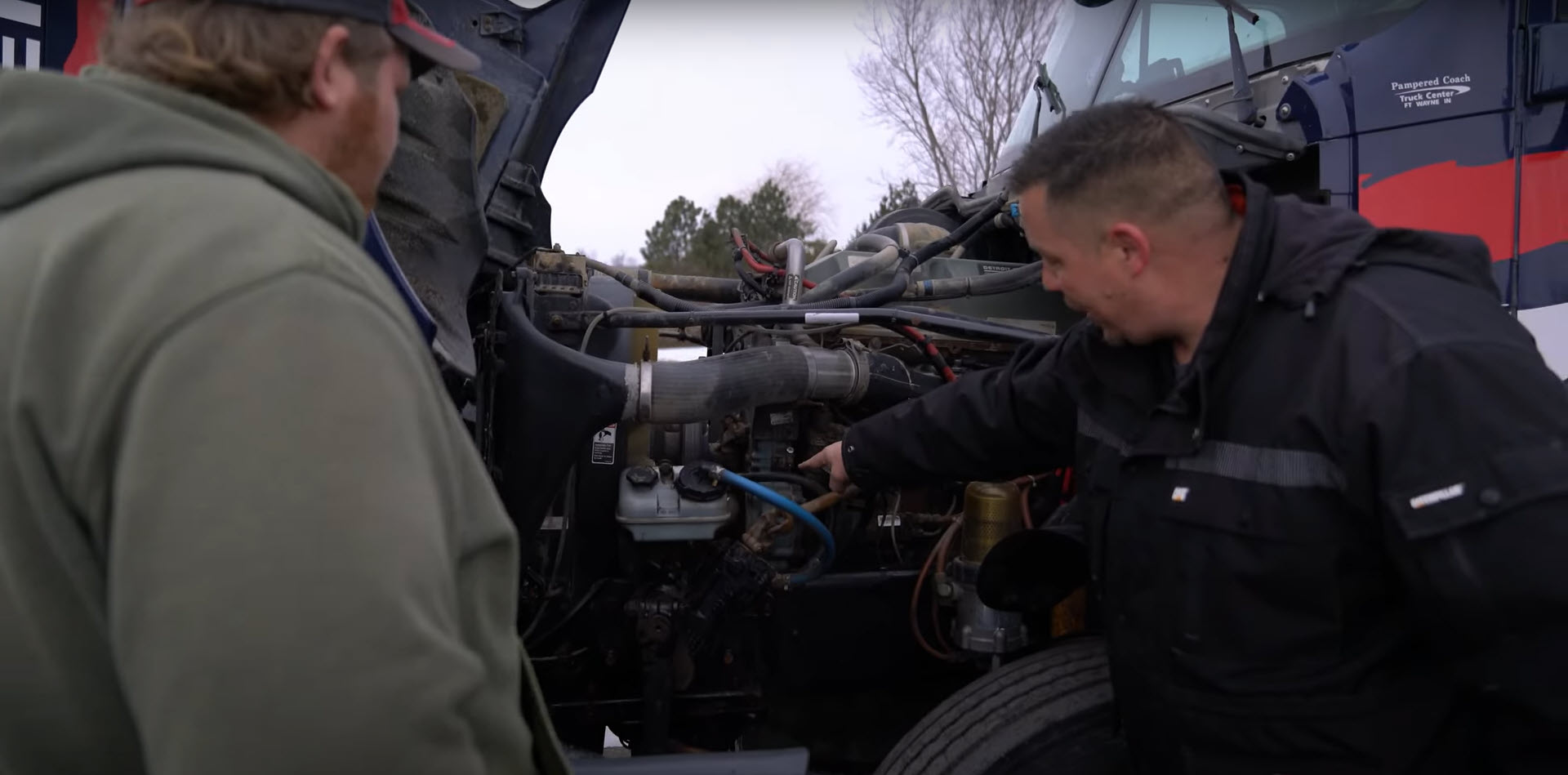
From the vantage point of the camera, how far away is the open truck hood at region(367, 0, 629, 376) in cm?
211

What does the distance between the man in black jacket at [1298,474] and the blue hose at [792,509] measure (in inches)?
28.0

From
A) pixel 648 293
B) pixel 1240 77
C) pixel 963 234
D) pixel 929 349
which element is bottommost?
pixel 929 349

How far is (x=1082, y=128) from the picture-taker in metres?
1.81

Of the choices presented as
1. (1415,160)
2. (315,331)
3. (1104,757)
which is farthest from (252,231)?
(1415,160)

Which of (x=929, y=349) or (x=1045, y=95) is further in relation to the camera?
(x=1045, y=95)

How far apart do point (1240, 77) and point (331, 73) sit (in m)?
2.72

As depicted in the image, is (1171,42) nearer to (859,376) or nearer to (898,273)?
(898,273)

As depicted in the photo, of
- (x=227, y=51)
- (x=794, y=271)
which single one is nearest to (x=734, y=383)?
(x=794, y=271)

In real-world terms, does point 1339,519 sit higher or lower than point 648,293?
lower

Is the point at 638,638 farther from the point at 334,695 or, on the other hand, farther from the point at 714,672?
the point at 334,695

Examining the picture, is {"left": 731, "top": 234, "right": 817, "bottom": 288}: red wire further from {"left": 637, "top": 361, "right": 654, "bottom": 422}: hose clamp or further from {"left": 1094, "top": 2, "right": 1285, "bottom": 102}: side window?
{"left": 1094, "top": 2, "right": 1285, "bottom": 102}: side window

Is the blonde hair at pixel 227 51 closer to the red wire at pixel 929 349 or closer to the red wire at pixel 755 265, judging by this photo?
the red wire at pixel 929 349

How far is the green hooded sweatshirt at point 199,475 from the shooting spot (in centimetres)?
78

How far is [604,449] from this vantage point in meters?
Result: 2.60
